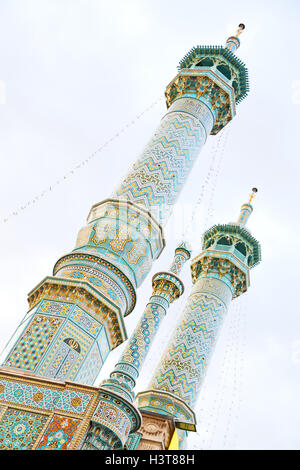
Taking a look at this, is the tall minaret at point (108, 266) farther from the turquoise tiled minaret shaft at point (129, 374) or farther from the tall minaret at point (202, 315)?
the tall minaret at point (202, 315)

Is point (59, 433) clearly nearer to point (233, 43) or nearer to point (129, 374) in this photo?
point (129, 374)

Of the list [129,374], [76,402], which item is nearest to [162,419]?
[129,374]

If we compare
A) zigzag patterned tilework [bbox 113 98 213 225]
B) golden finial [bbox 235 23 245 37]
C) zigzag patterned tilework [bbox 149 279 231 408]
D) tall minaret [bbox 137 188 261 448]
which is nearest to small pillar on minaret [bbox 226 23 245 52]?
golden finial [bbox 235 23 245 37]

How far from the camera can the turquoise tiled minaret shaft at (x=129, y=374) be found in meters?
4.97

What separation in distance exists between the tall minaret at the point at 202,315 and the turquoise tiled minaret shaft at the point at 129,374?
1.02 metres

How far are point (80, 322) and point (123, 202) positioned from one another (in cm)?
179

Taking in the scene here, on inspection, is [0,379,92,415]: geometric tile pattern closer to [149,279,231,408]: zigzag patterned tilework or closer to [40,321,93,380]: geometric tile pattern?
[40,321,93,380]: geometric tile pattern

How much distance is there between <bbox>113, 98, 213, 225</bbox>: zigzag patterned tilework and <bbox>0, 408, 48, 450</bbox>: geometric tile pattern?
10.2 feet

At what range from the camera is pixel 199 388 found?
973 cm

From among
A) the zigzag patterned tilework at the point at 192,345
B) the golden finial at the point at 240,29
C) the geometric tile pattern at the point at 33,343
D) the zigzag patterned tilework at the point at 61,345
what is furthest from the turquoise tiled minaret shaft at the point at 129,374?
the golden finial at the point at 240,29

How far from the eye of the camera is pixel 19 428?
4918 millimetres

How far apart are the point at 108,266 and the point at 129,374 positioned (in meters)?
1.70
